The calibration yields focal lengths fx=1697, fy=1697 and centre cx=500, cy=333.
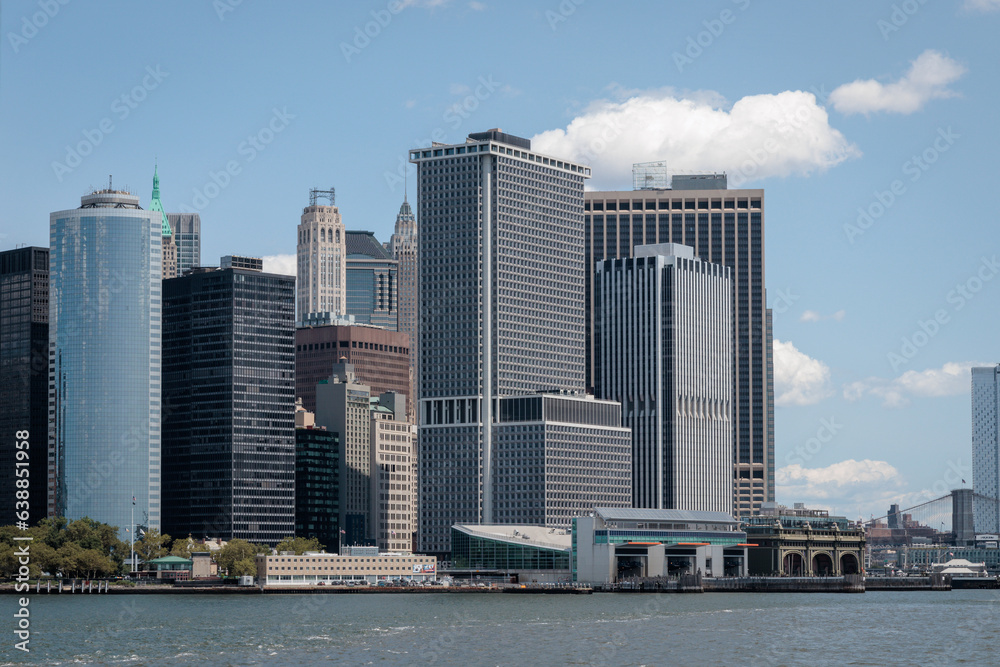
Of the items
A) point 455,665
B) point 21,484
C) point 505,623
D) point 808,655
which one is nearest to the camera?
point 455,665

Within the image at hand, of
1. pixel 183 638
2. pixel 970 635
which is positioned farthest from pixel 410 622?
pixel 970 635

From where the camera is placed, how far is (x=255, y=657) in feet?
493

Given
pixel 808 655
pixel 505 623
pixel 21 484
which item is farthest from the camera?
pixel 505 623

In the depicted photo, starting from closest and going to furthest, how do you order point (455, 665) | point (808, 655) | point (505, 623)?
point (455, 665) → point (808, 655) → point (505, 623)

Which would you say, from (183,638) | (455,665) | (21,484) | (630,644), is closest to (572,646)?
(630,644)

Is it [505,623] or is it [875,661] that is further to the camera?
[505,623]

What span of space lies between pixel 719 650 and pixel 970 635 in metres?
37.2

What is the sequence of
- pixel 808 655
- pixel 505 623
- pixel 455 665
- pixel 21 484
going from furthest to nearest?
pixel 505 623
pixel 21 484
pixel 808 655
pixel 455 665

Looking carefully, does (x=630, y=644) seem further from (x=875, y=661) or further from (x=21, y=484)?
(x=21, y=484)

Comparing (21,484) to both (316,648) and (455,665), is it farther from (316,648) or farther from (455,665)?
(455,665)

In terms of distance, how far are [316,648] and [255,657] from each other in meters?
9.64

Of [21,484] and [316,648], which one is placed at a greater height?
[21,484]

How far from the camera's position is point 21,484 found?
17425 cm

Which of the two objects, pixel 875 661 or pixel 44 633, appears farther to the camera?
pixel 44 633
